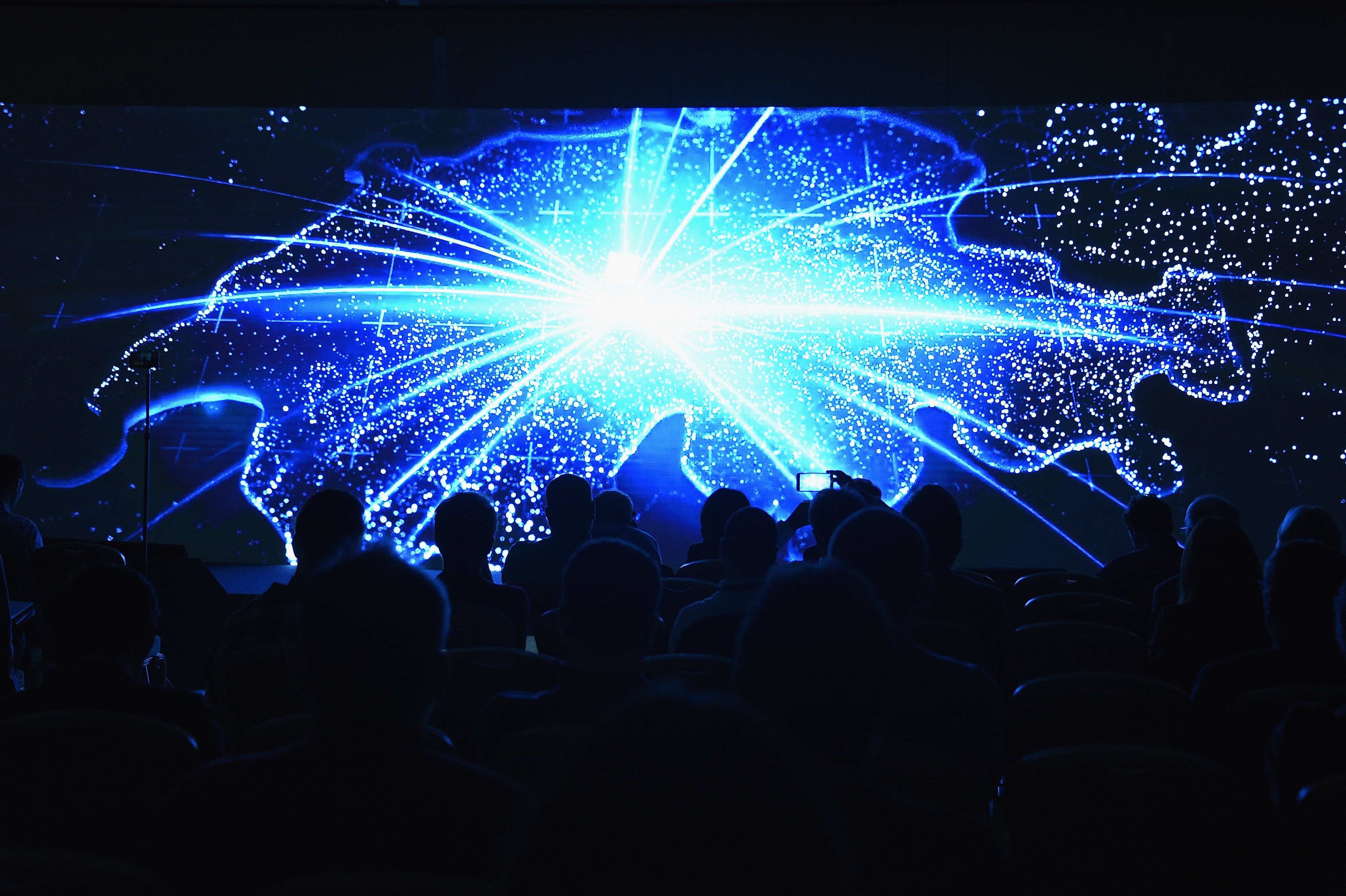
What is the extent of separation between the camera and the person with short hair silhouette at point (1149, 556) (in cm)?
383

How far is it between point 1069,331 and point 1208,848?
209 inches

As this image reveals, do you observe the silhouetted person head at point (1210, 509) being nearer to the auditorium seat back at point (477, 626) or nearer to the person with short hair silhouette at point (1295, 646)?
the person with short hair silhouette at point (1295, 646)

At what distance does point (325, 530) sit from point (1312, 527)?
128 inches

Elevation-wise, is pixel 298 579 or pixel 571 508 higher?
pixel 571 508

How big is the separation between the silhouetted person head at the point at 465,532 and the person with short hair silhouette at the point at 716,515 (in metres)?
1.44

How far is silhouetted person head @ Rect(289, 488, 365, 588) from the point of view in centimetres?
267

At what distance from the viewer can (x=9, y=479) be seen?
410cm

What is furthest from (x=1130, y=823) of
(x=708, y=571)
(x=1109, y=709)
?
(x=708, y=571)

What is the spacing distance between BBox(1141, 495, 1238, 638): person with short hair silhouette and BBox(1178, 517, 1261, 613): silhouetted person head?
53 millimetres

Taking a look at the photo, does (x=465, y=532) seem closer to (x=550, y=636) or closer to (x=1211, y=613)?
(x=550, y=636)

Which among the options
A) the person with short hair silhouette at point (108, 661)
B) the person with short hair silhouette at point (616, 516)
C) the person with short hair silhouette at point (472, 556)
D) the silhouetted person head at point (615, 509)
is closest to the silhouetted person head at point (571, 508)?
the person with short hair silhouette at point (616, 516)

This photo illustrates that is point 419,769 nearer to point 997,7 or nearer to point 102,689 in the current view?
point 102,689

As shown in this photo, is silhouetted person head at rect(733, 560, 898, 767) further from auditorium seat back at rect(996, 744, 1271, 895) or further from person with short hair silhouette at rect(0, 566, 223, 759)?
person with short hair silhouette at rect(0, 566, 223, 759)

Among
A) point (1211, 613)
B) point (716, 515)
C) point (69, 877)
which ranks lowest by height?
point (69, 877)
